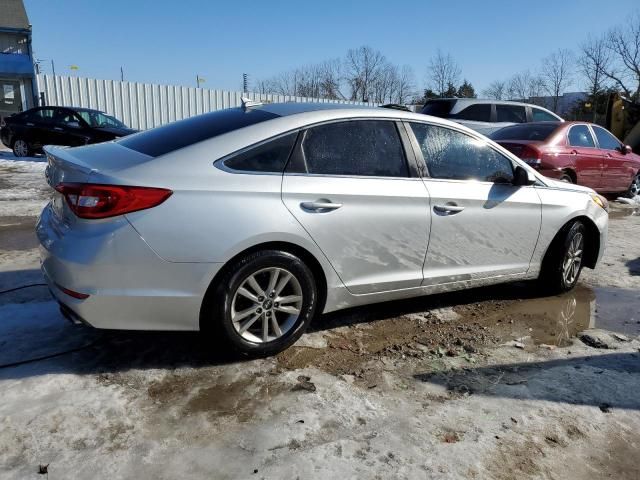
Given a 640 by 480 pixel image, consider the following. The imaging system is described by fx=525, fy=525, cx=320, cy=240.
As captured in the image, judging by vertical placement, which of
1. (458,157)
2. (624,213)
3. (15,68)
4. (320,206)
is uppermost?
(15,68)

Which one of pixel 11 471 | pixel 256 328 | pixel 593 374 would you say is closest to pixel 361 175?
pixel 256 328

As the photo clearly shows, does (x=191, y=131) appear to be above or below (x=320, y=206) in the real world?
above

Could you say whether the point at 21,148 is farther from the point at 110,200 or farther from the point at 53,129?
the point at 110,200

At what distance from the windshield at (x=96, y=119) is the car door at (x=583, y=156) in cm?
1185

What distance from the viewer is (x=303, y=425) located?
262 centimetres

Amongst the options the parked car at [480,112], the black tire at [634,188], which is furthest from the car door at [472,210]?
the black tire at [634,188]

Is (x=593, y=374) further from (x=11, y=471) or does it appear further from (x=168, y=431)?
(x=11, y=471)

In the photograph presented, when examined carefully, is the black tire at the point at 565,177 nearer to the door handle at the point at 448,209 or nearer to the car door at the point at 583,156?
the car door at the point at 583,156

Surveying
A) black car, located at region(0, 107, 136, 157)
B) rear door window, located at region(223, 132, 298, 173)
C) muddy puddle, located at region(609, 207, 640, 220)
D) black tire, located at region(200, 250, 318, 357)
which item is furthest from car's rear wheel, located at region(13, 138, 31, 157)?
muddy puddle, located at region(609, 207, 640, 220)

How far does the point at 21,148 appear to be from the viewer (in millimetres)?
14617

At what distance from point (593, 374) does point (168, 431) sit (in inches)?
101

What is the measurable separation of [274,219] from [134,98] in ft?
59.7

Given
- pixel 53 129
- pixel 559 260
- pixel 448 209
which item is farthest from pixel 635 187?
pixel 53 129

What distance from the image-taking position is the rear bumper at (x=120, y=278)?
277 cm
